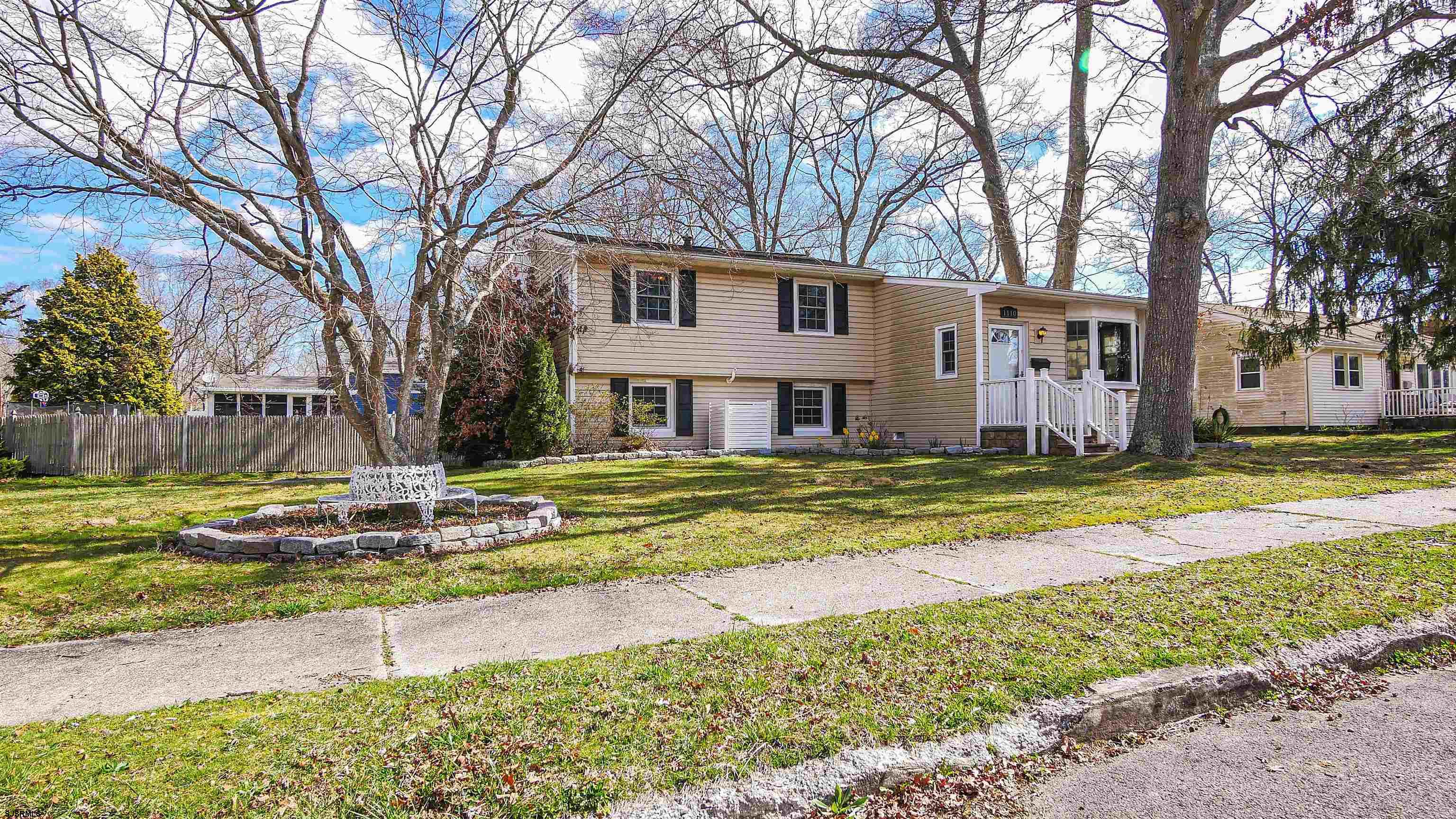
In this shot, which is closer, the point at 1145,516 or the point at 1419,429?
the point at 1145,516

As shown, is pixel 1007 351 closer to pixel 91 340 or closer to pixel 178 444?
pixel 178 444

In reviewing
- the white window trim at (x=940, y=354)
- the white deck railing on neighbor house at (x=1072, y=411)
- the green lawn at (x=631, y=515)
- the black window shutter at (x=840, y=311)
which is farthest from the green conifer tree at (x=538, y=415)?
the white deck railing on neighbor house at (x=1072, y=411)

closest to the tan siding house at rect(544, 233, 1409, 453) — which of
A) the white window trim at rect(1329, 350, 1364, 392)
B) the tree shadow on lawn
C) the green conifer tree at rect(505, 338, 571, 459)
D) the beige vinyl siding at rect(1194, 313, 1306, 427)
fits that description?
the green conifer tree at rect(505, 338, 571, 459)

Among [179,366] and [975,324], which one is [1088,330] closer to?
[975,324]

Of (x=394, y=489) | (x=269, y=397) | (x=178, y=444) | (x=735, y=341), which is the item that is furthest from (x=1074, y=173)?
(x=269, y=397)

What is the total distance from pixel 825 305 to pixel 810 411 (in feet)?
8.94

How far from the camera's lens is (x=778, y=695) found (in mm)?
2936

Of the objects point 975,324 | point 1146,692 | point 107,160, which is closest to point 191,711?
point 1146,692

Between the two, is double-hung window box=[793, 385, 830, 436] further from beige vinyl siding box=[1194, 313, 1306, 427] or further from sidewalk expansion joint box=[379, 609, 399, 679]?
sidewalk expansion joint box=[379, 609, 399, 679]

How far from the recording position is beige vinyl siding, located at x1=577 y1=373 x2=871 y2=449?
17.1m

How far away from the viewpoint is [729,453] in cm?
1675

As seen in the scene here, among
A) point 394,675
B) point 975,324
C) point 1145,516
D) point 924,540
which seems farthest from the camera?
point 975,324

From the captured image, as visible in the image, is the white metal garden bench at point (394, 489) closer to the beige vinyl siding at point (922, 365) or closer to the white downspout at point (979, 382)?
the white downspout at point (979, 382)

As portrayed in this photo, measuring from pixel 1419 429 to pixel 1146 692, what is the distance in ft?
92.5
